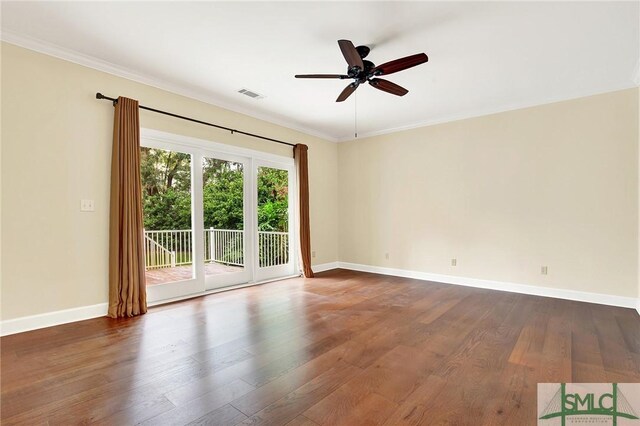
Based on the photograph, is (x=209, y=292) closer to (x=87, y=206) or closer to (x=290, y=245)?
(x=290, y=245)

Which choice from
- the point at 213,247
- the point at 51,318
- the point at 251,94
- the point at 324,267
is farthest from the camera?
the point at 324,267

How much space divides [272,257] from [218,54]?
3408 mm

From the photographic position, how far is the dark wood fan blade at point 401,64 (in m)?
2.52

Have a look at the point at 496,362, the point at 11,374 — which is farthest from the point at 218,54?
the point at 496,362

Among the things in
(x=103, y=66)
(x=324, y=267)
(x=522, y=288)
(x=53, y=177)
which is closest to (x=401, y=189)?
(x=324, y=267)

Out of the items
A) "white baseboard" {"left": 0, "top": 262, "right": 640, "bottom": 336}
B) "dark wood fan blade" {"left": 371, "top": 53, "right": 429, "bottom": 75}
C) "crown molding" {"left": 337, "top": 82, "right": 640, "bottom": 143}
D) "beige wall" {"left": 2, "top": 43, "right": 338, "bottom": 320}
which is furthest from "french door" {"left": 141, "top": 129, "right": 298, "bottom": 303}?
"dark wood fan blade" {"left": 371, "top": 53, "right": 429, "bottom": 75}

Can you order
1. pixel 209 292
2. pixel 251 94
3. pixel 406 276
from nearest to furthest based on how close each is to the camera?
pixel 251 94 < pixel 209 292 < pixel 406 276

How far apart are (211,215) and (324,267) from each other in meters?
2.76

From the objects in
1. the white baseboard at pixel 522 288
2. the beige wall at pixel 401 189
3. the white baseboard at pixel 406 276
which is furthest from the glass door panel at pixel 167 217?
the white baseboard at pixel 522 288

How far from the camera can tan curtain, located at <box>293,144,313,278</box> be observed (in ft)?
18.6

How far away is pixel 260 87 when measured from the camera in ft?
13.2

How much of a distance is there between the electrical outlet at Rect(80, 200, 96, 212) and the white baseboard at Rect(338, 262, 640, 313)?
4724 mm

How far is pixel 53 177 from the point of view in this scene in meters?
3.13

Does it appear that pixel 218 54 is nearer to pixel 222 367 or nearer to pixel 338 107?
pixel 338 107
